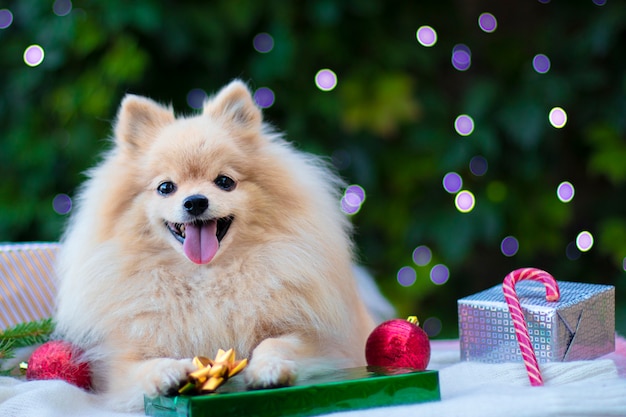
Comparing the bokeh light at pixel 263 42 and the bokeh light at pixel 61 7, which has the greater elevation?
the bokeh light at pixel 61 7

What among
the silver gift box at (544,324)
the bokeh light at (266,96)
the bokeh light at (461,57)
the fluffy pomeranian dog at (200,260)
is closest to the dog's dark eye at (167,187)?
the fluffy pomeranian dog at (200,260)

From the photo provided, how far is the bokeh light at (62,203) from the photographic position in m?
2.77

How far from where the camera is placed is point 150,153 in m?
1.38

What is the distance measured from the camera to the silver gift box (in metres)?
1.31

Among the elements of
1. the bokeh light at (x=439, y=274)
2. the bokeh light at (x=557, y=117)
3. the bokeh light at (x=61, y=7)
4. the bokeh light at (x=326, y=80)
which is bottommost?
the bokeh light at (x=439, y=274)

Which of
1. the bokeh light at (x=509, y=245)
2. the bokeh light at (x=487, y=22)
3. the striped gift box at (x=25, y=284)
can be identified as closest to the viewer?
the striped gift box at (x=25, y=284)

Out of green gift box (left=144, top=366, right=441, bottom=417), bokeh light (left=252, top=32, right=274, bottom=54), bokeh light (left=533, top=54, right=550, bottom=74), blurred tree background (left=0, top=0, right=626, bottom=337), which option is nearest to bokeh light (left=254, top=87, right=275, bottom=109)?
blurred tree background (left=0, top=0, right=626, bottom=337)

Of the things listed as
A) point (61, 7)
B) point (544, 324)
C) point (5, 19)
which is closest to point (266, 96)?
point (61, 7)

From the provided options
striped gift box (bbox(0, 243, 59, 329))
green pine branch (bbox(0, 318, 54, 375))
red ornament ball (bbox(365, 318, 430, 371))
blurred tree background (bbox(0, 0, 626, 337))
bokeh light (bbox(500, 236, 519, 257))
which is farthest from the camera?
bokeh light (bbox(500, 236, 519, 257))

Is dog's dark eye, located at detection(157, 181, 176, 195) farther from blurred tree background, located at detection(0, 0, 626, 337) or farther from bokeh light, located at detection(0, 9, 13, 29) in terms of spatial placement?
bokeh light, located at detection(0, 9, 13, 29)

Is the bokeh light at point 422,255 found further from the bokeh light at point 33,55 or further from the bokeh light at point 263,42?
the bokeh light at point 33,55

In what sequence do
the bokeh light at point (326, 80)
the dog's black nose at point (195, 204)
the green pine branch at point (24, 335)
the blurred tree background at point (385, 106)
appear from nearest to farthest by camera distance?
1. the dog's black nose at point (195, 204)
2. the green pine branch at point (24, 335)
3. the blurred tree background at point (385, 106)
4. the bokeh light at point (326, 80)

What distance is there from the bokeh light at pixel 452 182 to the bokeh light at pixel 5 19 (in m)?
1.87

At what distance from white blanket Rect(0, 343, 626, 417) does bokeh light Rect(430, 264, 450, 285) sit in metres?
1.62
